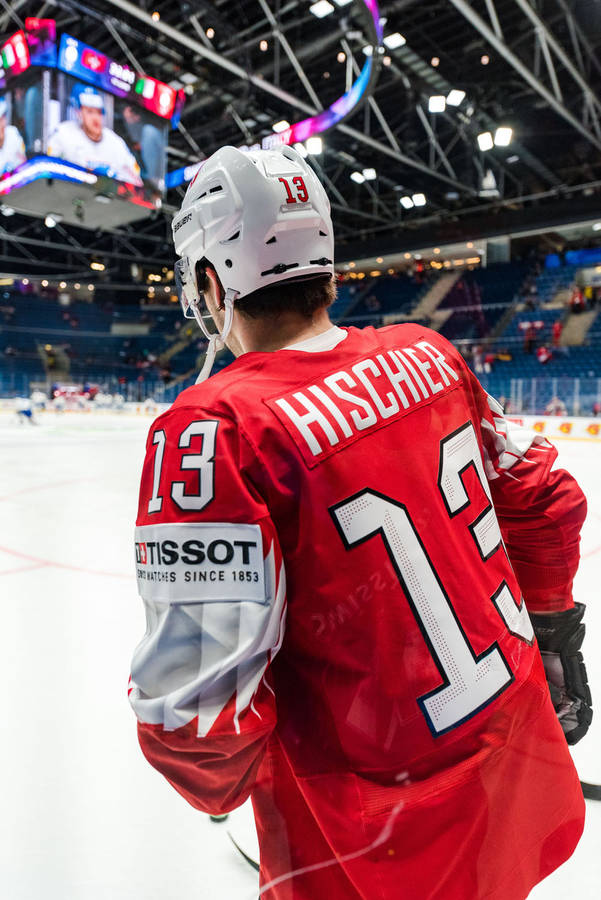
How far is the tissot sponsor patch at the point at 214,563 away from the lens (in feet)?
2.27

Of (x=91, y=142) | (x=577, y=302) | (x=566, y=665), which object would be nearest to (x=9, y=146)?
(x=91, y=142)

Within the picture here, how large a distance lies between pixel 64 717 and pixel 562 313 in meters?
20.7

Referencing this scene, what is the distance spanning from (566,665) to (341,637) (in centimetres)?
70

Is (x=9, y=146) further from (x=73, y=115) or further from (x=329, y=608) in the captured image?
(x=329, y=608)

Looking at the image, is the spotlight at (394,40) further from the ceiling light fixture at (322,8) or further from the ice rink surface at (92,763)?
the ice rink surface at (92,763)

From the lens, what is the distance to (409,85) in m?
11.3

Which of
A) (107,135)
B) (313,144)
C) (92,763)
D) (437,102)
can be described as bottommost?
(92,763)

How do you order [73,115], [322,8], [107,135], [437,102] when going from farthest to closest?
1. [437,102]
2. [107,135]
3. [73,115]
4. [322,8]

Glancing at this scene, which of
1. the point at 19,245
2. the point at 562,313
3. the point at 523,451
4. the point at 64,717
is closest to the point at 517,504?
the point at 523,451

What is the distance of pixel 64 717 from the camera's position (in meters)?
1.86

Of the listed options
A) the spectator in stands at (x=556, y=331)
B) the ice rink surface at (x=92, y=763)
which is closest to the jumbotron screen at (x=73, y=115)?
the ice rink surface at (x=92, y=763)

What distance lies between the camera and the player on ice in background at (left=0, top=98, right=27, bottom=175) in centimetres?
868

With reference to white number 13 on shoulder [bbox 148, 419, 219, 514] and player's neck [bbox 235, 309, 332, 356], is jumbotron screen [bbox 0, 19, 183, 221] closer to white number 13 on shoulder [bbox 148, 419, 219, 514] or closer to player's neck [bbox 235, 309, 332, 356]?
player's neck [bbox 235, 309, 332, 356]

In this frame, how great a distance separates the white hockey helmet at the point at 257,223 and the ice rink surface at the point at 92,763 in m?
1.11
